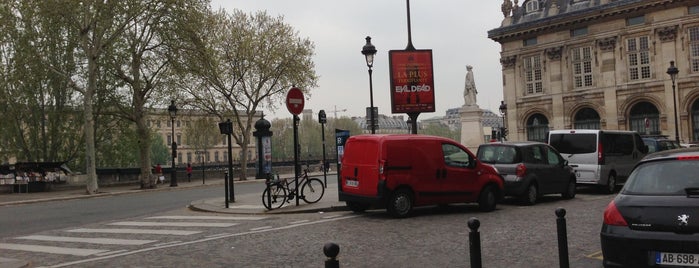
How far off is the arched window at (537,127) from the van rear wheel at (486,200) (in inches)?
1758

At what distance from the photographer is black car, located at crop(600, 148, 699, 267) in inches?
205

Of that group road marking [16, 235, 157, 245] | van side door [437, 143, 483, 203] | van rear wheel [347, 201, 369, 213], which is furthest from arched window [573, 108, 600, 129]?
road marking [16, 235, 157, 245]

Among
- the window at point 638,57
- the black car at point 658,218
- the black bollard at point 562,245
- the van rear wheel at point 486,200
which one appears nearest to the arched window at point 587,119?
the window at point 638,57

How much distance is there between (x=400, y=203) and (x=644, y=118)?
43105 mm

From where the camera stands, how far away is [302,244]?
9336mm

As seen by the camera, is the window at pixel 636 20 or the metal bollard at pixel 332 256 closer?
the metal bollard at pixel 332 256

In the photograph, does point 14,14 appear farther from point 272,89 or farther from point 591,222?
point 591,222

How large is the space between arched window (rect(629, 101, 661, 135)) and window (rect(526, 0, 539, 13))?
566 inches

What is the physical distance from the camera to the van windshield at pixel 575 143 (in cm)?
1730

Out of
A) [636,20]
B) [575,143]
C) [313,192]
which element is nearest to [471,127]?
[636,20]

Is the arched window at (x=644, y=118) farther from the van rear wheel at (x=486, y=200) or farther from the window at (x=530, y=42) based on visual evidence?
the van rear wheel at (x=486, y=200)

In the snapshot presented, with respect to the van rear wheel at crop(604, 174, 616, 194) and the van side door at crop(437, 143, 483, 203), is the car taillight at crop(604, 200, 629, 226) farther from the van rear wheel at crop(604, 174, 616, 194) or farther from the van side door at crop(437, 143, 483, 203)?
the van rear wheel at crop(604, 174, 616, 194)

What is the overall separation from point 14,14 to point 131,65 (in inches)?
254

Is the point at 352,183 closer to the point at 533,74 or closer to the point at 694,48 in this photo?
the point at 694,48
